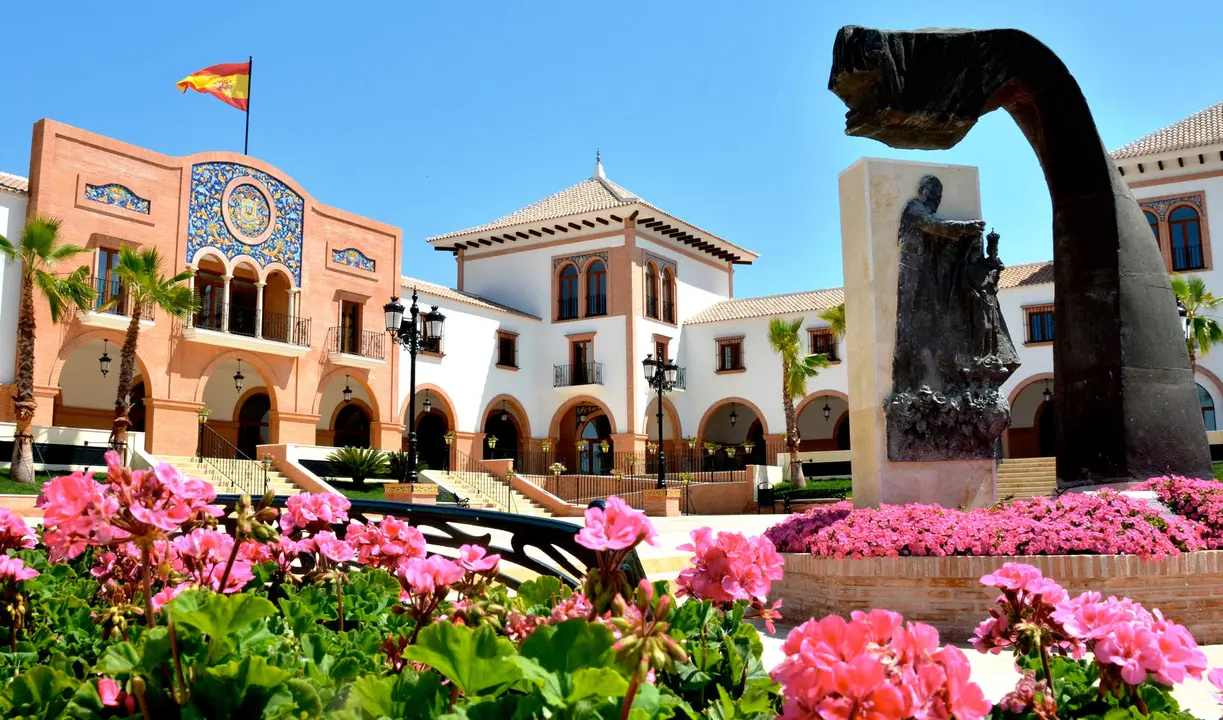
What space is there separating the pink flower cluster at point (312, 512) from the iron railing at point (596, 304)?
30.8m

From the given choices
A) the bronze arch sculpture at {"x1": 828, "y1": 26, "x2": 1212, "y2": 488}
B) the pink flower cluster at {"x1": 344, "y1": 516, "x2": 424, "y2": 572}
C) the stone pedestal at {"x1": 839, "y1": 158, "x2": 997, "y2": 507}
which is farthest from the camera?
the stone pedestal at {"x1": 839, "y1": 158, "x2": 997, "y2": 507}

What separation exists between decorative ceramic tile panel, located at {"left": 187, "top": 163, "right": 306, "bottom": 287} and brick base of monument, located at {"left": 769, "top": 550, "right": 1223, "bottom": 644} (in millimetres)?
20850

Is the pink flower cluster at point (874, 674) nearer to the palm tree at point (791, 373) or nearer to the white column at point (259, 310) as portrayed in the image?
the white column at point (259, 310)

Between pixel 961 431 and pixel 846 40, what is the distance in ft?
11.1

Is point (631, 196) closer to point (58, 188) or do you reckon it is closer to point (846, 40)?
point (58, 188)

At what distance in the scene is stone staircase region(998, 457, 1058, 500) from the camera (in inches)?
858

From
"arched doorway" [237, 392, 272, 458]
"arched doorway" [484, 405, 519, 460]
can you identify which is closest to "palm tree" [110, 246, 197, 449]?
"arched doorway" [237, 392, 272, 458]

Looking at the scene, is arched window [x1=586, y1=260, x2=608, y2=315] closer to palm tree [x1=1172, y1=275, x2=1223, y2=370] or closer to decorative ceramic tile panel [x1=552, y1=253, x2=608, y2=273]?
decorative ceramic tile panel [x1=552, y1=253, x2=608, y2=273]

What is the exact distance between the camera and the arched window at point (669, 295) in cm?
3503

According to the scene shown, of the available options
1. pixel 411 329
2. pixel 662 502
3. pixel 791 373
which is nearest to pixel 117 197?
pixel 411 329

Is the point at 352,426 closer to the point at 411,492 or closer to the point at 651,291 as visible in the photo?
the point at 651,291

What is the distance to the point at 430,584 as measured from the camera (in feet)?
5.75

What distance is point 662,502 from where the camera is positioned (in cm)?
2505

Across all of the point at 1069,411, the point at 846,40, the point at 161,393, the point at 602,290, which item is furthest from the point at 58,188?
the point at 1069,411
